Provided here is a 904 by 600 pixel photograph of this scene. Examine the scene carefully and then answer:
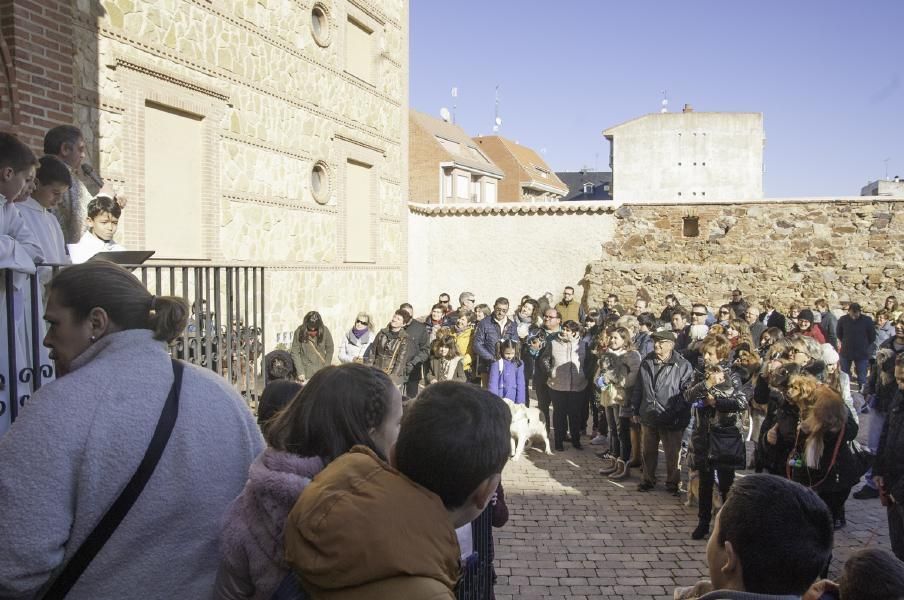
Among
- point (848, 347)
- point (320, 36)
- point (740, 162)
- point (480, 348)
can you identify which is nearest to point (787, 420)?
point (480, 348)

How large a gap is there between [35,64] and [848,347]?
13466 mm

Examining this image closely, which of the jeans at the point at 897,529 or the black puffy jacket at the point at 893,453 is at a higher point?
the black puffy jacket at the point at 893,453

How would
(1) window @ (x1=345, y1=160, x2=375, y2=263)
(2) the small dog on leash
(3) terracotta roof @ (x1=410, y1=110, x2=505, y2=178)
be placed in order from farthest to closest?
(3) terracotta roof @ (x1=410, y1=110, x2=505, y2=178)
(1) window @ (x1=345, y1=160, x2=375, y2=263)
(2) the small dog on leash

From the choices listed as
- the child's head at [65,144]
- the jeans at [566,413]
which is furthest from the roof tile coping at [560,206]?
the child's head at [65,144]

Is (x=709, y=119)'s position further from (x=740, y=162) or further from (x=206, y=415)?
(x=206, y=415)

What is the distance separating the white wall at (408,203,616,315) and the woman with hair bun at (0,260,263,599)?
56.3ft

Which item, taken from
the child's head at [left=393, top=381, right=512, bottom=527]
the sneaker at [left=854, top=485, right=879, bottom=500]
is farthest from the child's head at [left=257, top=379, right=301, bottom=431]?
the sneaker at [left=854, top=485, right=879, bottom=500]

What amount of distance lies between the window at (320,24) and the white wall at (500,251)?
678 cm

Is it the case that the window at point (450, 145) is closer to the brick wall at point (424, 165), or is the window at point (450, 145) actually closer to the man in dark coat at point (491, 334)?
the brick wall at point (424, 165)

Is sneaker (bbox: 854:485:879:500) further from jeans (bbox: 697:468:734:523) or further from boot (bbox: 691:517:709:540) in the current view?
boot (bbox: 691:517:709:540)

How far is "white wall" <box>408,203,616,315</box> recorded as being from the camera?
19.6 m

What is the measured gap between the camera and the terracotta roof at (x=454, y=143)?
37125 mm

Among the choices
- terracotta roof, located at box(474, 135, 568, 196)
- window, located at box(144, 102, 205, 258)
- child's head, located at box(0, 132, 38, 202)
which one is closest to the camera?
child's head, located at box(0, 132, 38, 202)

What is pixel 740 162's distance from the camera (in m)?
31.9
